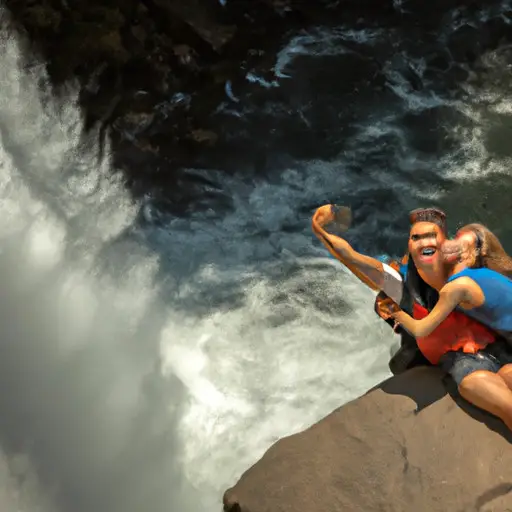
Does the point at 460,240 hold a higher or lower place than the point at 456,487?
higher

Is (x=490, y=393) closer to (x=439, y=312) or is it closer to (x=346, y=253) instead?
(x=439, y=312)

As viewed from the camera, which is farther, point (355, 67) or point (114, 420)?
point (355, 67)

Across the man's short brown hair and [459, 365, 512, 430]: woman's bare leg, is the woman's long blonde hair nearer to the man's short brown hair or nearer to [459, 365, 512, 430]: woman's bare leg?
the man's short brown hair

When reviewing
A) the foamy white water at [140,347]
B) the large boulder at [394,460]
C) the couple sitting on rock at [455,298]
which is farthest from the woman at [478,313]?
the foamy white water at [140,347]

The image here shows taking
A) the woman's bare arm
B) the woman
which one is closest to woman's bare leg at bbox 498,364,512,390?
the woman

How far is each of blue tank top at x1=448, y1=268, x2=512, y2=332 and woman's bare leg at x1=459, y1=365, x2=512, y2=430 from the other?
0.19 m

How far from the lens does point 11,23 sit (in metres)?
4.97

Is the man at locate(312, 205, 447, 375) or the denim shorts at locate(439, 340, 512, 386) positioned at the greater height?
the man at locate(312, 205, 447, 375)

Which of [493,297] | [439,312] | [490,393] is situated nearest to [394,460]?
[490,393]

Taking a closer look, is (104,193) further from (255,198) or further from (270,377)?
(270,377)

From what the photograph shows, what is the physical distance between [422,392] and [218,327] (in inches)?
58.0

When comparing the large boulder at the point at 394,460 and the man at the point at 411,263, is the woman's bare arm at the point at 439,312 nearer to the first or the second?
the man at the point at 411,263

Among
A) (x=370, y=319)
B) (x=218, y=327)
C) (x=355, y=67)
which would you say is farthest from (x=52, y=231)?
(x=355, y=67)

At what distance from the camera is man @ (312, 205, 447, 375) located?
2.57 metres
